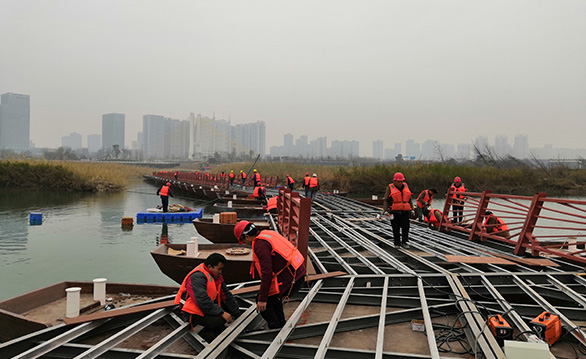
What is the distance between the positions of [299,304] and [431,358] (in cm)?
208

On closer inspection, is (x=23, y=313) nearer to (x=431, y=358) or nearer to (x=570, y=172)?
(x=431, y=358)

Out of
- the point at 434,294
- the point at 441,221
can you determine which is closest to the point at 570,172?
the point at 441,221

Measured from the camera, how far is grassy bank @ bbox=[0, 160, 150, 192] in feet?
125

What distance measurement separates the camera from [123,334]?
4.24 m

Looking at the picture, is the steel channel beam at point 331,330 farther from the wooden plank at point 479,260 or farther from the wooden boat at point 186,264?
the wooden boat at point 186,264

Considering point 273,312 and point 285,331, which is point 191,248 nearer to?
point 273,312

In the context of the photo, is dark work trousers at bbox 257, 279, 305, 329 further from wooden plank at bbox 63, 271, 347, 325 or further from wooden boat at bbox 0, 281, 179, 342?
wooden boat at bbox 0, 281, 179, 342

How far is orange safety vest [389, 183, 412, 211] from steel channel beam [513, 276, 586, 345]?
268cm

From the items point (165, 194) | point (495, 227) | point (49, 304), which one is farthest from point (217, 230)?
point (495, 227)

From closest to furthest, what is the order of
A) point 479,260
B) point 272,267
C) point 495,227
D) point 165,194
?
point 272,267, point 479,260, point 495,227, point 165,194

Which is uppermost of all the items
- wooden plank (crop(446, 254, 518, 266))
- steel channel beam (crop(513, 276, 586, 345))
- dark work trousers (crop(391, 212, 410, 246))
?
dark work trousers (crop(391, 212, 410, 246))

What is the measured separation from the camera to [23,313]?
572 centimetres

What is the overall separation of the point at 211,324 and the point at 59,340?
5.15 feet

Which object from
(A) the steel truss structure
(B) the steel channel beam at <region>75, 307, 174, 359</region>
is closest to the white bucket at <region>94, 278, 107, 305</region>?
(A) the steel truss structure
